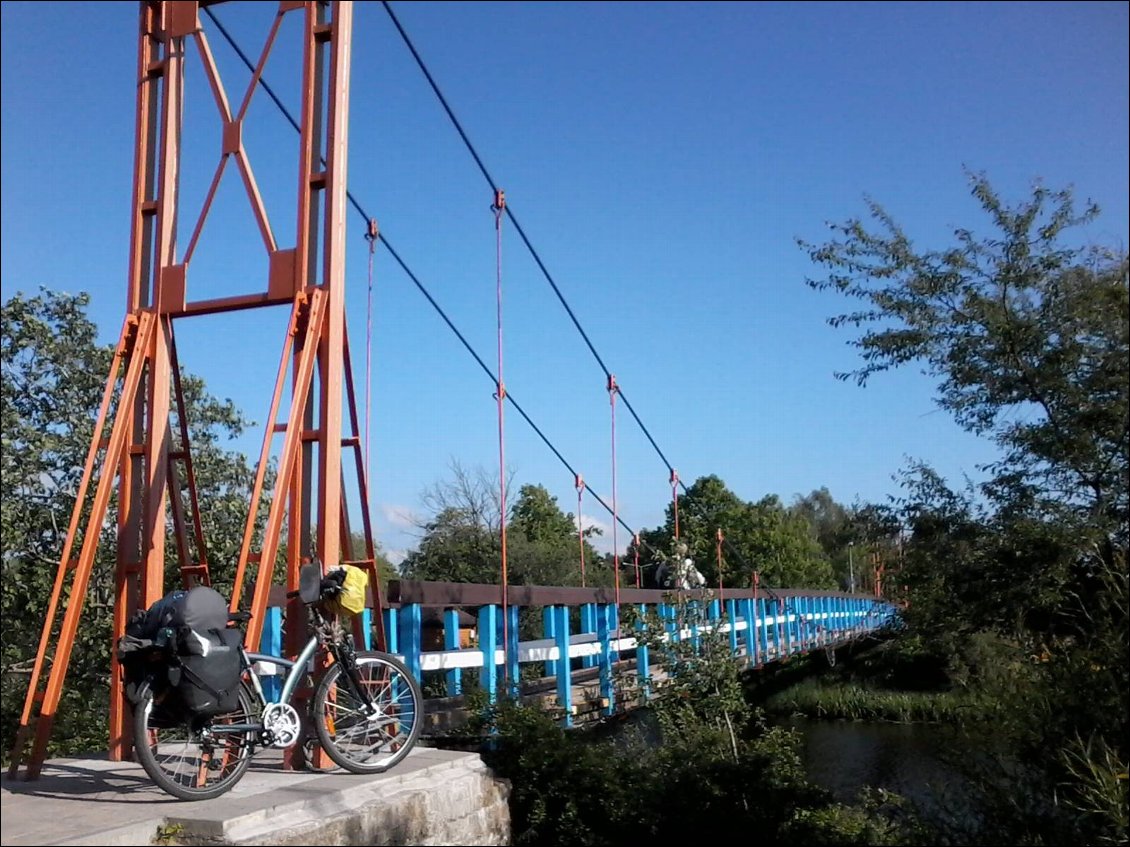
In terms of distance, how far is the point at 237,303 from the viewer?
5250mm

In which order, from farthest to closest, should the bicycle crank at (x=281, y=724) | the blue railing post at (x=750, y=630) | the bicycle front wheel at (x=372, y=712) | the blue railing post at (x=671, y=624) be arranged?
1. the blue railing post at (x=750, y=630)
2. the blue railing post at (x=671, y=624)
3. the bicycle front wheel at (x=372, y=712)
4. the bicycle crank at (x=281, y=724)

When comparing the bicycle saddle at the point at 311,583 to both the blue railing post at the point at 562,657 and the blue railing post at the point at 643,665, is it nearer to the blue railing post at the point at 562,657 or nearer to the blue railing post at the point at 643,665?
the blue railing post at the point at 562,657

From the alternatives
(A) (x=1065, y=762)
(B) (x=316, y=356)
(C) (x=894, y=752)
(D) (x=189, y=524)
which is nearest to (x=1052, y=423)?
(A) (x=1065, y=762)

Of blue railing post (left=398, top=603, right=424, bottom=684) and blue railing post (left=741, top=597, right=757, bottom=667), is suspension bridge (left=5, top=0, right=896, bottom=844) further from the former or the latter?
blue railing post (left=741, top=597, right=757, bottom=667)

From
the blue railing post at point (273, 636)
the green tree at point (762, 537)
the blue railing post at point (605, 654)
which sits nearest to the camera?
the blue railing post at point (273, 636)

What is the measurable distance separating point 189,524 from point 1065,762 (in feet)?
24.9

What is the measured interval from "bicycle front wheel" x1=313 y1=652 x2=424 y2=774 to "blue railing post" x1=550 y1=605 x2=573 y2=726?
290 centimetres

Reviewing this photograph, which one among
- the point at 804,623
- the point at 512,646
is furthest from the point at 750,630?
the point at 512,646

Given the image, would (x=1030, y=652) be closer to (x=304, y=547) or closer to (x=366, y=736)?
(x=366, y=736)

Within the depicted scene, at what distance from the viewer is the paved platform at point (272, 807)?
11.6ft

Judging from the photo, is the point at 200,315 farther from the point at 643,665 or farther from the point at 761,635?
the point at 761,635

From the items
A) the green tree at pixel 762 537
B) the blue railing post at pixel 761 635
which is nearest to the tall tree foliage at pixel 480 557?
the blue railing post at pixel 761 635

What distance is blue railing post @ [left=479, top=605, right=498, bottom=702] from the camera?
6.64 metres

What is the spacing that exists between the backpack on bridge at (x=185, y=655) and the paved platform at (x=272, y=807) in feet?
1.14
